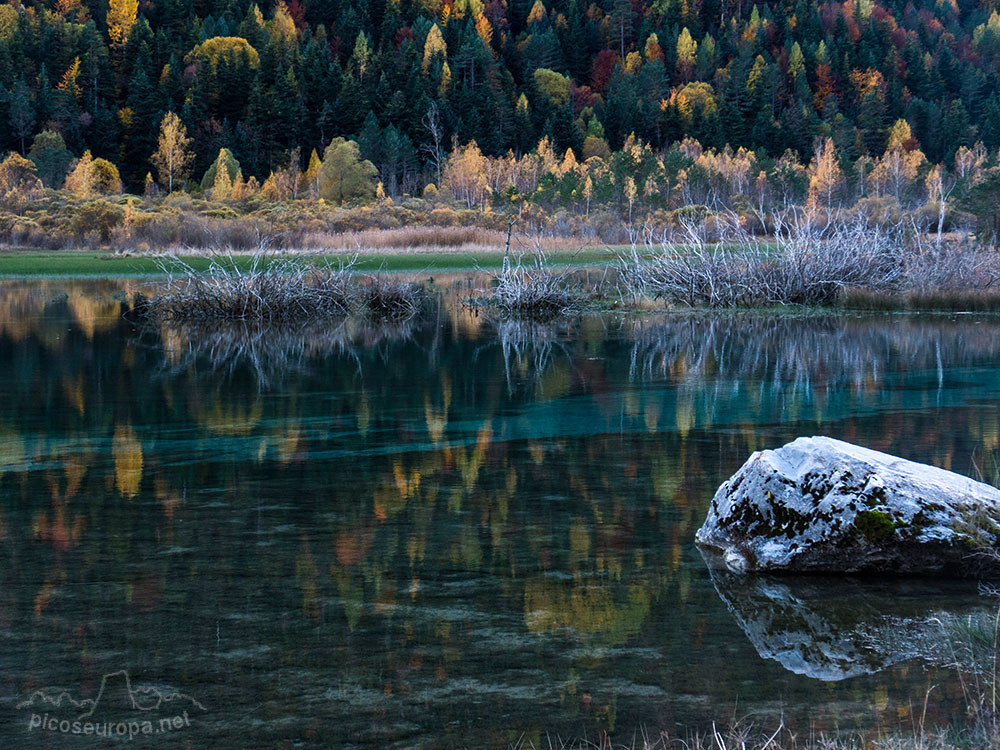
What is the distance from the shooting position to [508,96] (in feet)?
448

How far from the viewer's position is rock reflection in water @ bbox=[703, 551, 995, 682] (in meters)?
5.27

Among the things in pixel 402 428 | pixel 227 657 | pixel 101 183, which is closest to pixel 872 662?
pixel 227 657

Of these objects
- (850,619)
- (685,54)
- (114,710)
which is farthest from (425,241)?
(685,54)

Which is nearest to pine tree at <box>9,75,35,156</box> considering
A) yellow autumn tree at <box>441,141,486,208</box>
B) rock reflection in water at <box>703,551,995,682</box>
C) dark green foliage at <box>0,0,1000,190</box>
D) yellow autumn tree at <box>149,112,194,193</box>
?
dark green foliage at <box>0,0,1000,190</box>

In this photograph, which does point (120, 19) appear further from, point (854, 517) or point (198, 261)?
point (854, 517)

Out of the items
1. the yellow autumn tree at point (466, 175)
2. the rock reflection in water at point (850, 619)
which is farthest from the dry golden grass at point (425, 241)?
the yellow autumn tree at point (466, 175)

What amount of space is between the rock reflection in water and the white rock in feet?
0.38

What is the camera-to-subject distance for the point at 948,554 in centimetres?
636

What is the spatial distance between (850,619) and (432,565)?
2.21 m

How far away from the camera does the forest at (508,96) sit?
99062 millimetres

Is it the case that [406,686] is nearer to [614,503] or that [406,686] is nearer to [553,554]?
[553,554]

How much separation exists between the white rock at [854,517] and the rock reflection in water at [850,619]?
0.38ft

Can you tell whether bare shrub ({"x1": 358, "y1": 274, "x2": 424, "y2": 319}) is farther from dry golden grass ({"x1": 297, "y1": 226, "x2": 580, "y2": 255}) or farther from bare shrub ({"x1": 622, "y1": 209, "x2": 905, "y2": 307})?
dry golden grass ({"x1": 297, "y1": 226, "x2": 580, "y2": 255})

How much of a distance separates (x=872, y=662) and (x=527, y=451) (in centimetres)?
489
